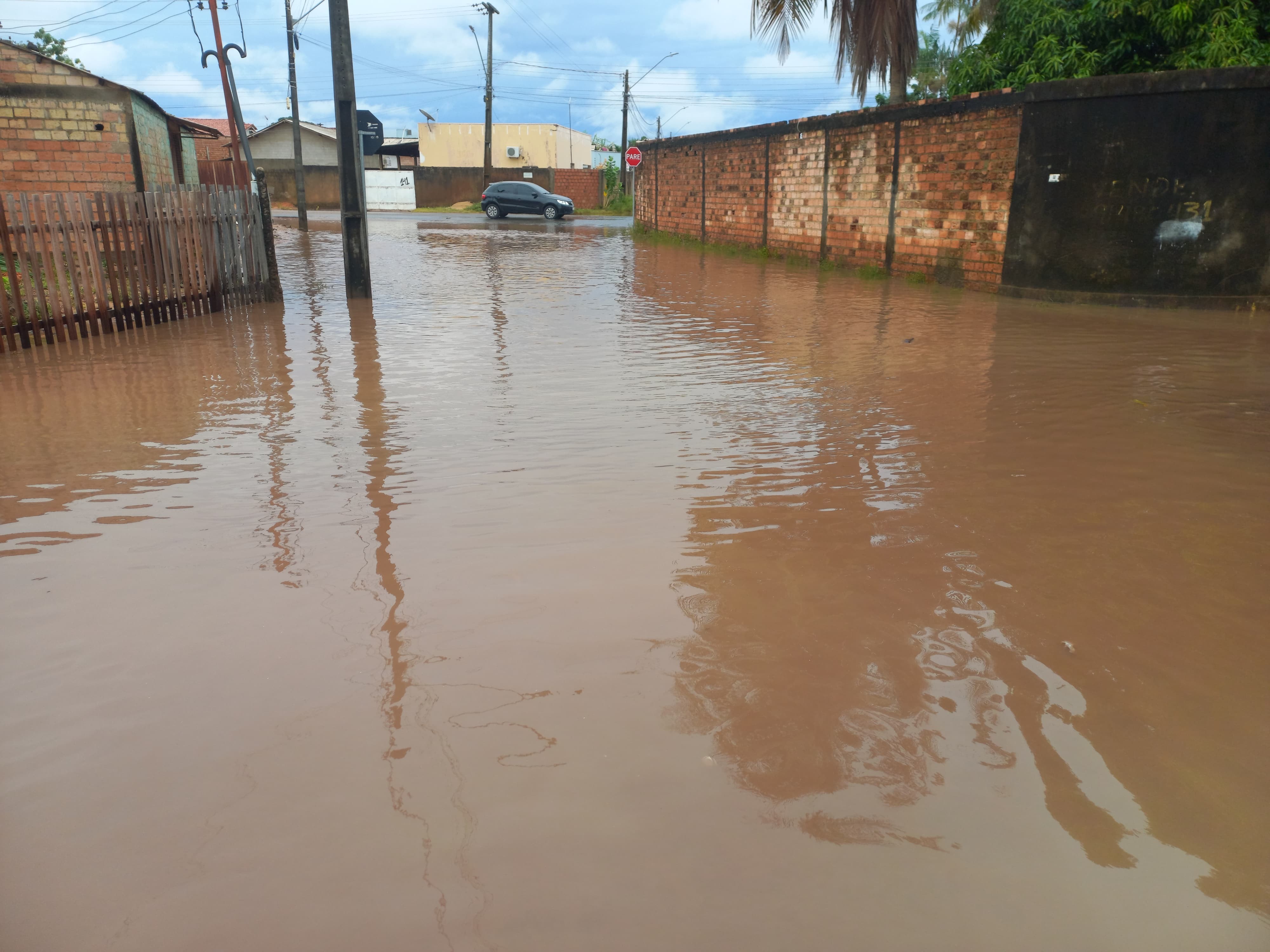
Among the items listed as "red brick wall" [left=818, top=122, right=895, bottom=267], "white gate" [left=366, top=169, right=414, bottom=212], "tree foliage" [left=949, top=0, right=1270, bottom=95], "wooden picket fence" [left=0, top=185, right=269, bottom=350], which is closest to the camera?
"wooden picket fence" [left=0, top=185, right=269, bottom=350]

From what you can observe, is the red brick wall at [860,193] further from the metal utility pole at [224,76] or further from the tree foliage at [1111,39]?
the metal utility pole at [224,76]

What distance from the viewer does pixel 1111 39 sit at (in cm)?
1330

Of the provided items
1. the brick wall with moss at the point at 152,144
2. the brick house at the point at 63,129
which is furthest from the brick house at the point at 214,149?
the brick house at the point at 63,129

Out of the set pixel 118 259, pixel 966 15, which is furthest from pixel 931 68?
pixel 118 259

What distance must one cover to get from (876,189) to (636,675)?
13.8 metres

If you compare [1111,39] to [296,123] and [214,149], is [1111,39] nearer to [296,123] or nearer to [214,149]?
[296,123]

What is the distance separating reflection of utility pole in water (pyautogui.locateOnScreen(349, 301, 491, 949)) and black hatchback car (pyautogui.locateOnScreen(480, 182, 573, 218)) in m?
33.1

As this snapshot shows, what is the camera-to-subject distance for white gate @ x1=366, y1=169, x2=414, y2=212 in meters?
46.0

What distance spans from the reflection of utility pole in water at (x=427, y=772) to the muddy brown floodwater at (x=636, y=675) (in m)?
0.01

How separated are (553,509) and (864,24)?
17.1 meters

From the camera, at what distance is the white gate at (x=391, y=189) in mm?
45969

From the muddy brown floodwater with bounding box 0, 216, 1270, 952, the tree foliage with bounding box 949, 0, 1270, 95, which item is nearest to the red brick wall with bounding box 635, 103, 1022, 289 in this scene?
the tree foliage with bounding box 949, 0, 1270, 95

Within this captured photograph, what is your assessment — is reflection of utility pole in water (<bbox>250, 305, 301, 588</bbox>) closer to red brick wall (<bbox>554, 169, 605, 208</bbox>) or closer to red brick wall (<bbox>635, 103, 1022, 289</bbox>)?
red brick wall (<bbox>635, 103, 1022, 289</bbox>)

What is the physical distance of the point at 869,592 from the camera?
3295mm
